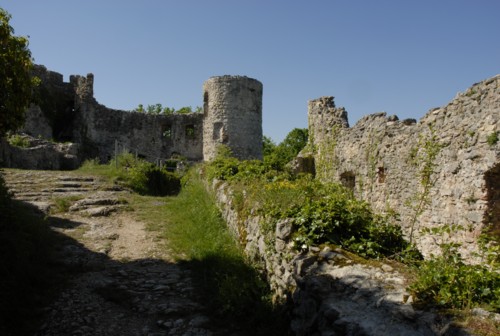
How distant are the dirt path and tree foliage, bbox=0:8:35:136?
8.82 feet

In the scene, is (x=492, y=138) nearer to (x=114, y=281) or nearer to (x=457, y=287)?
(x=457, y=287)

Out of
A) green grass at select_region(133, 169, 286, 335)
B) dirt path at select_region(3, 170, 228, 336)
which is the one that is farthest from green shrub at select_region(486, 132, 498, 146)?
dirt path at select_region(3, 170, 228, 336)

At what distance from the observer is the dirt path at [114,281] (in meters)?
5.74

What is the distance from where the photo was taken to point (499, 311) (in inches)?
149

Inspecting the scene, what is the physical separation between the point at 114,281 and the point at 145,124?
78.2 feet

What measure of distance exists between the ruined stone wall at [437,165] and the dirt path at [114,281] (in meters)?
3.60

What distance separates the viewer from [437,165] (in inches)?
265

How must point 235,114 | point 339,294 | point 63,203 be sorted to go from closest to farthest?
1. point 339,294
2. point 63,203
3. point 235,114

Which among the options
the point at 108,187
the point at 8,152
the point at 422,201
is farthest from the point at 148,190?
the point at 422,201

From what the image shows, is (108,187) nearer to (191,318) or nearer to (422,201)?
(191,318)

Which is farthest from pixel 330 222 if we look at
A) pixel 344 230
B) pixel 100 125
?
pixel 100 125

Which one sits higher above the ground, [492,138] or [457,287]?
[492,138]

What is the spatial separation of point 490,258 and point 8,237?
665 centimetres

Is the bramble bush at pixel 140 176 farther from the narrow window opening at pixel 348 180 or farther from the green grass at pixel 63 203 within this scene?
the narrow window opening at pixel 348 180
